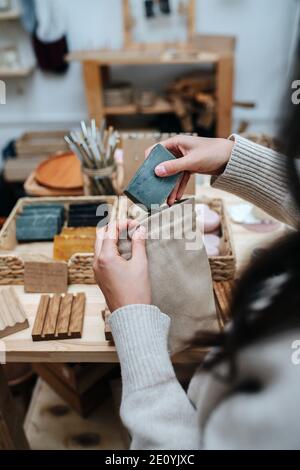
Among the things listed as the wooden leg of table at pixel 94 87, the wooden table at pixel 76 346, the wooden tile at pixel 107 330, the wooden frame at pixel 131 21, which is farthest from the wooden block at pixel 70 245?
the wooden frame at pixel 131 21

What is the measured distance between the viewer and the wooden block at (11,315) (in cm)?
97

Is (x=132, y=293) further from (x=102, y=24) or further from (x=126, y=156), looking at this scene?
(x=102, y=24)

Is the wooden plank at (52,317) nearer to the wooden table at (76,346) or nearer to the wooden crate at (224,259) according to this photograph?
the wooden table at (76,346)

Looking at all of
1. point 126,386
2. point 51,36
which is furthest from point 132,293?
point 51,36

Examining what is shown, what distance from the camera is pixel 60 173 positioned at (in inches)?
59.3

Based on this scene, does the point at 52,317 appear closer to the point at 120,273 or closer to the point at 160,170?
the point at 120,273

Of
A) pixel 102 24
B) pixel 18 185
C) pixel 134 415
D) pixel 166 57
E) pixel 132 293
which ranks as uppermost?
pixel 102 24

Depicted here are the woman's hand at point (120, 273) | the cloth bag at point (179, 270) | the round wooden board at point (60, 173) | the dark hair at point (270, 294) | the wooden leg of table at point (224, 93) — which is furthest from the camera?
the wooden leg of table at point (224, 93)

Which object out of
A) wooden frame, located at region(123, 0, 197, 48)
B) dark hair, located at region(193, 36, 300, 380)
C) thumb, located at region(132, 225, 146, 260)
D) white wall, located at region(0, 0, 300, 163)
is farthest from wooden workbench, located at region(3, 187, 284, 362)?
wooden frame, located at region(123, 0, 197, 48)

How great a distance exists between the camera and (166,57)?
8.20 feet

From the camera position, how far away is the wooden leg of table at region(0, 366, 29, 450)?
3.90 feet

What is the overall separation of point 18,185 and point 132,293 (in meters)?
2.21

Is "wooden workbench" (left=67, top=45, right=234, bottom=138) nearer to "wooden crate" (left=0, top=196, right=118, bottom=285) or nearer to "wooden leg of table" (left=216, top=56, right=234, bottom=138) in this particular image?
"wooden leg of table" (left=216, top=56, right=234, bottom=138)

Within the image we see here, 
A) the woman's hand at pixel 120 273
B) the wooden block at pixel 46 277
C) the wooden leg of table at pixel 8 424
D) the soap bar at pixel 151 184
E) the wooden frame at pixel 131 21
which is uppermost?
the wooden frame at pixel 131 21
